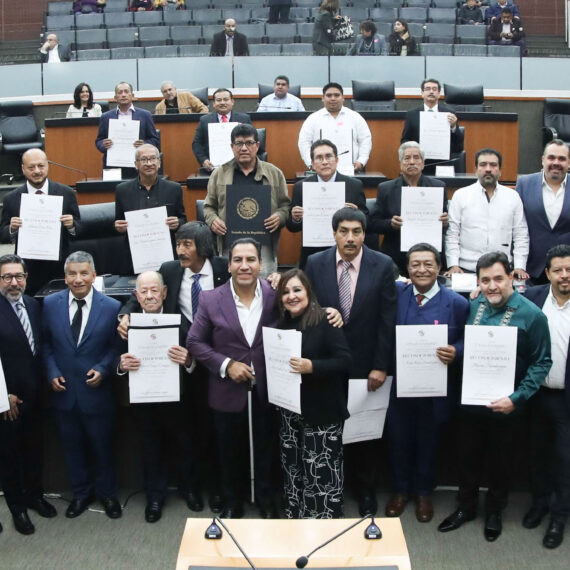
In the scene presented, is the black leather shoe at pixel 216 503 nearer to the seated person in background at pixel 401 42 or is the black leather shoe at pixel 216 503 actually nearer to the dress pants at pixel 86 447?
the dress pants at pixel 86 447

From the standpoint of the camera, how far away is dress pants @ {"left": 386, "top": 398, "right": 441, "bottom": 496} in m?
4.17

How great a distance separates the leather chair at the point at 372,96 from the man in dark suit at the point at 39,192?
483cm

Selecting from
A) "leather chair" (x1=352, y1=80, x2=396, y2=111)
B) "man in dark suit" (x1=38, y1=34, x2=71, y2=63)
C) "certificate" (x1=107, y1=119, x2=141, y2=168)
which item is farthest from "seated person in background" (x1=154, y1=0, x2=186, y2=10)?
"certificate" (x1=107, y1=119, x2=141, y2=168)

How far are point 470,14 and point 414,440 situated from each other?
11.5 meters

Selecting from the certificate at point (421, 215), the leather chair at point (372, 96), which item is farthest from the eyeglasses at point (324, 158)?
the leather chair at point (372, 96)

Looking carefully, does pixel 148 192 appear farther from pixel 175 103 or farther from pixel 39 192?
pixel 175 103

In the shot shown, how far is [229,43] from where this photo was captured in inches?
448

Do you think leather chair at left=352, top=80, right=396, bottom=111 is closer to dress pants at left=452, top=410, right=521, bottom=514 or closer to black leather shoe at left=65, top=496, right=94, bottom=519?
dress pants at left=452, top=410, right=521, bottom=514

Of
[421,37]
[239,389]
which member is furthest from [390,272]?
[421,37]

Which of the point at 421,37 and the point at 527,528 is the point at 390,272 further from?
the point at 421,37

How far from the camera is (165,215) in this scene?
476cm

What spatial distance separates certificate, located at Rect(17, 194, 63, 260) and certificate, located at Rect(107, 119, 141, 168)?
176 cm

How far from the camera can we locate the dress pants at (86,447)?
4.29 m

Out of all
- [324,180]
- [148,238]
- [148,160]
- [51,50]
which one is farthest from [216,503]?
[51,50]
